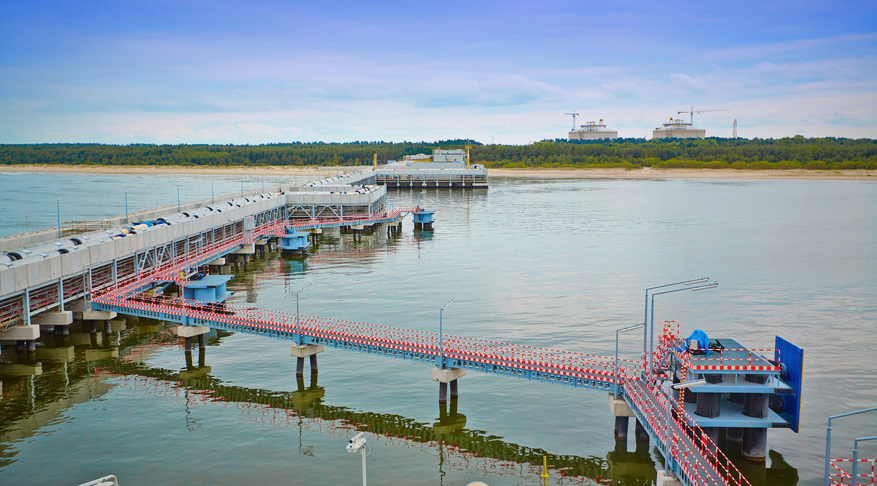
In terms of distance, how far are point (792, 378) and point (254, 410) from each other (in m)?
25.1

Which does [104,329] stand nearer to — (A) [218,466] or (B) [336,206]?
(A) [218,466]

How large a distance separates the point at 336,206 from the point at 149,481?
81.5 metres

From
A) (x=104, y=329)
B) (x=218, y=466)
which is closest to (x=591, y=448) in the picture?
(x=218, y=466)

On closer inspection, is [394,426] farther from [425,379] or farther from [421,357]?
[425,379]

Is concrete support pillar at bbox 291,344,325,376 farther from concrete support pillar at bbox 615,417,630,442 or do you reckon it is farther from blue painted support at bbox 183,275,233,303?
concrete support pillar at bbox 615,417,630,442

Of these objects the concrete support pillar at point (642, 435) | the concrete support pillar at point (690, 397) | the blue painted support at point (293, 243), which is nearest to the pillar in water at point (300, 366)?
the concrete support pillar at point (642, 435)

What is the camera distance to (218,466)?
27.8m

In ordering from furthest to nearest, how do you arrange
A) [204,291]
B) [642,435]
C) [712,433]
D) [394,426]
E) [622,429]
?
[204,291], [394,426], [622,429], [642,435], [712,433]

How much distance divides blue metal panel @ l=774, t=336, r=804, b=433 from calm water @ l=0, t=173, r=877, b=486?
2.44 metres

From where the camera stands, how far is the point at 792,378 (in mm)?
27719

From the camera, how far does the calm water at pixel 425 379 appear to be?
28.3 m

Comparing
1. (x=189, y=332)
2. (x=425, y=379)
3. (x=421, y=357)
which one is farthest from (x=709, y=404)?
(x=189, y=332)

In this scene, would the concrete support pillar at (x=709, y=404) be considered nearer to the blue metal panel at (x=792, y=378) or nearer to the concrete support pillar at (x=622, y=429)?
the blue metal panel at (x=792, y=378)

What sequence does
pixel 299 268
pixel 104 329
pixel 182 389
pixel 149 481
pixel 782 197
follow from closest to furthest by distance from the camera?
pixel 149 481 < pixel 182 389 < pixel 104 329 < pixel 299 268 < pixel 782 197
